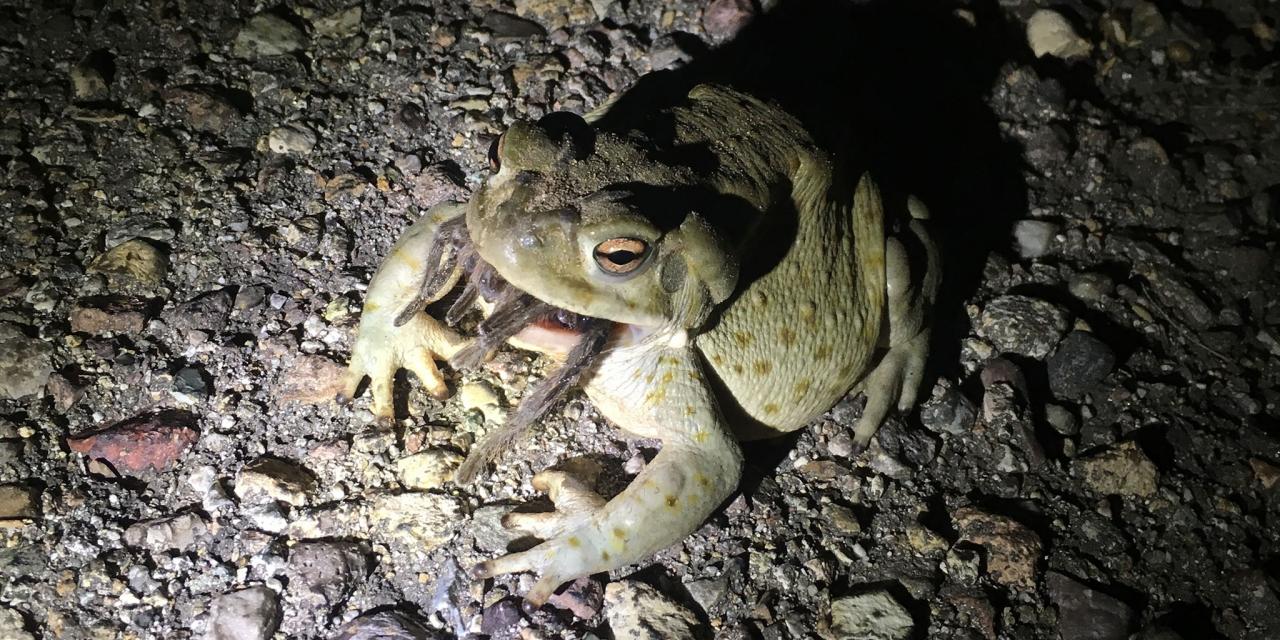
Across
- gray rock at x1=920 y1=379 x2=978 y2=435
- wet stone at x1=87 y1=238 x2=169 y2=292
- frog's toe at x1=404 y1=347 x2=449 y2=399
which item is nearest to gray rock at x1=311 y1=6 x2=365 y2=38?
wet stone at x1=87 y1=238 x2=169 y2=292

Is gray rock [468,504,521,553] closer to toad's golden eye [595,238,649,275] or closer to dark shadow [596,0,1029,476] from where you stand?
toad's golden eye [595,238,649,275]

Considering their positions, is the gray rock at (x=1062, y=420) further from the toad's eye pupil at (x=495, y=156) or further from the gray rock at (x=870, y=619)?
the toad's eye pupil at (x=495, y=156)

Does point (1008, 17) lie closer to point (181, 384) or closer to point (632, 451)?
point (632, 451)

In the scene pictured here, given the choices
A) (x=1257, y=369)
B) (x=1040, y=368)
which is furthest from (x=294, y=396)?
(x=1257, y=369)

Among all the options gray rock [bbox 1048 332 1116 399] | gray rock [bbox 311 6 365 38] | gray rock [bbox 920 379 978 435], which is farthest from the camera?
gray rock [bbox 311 6 365 38]

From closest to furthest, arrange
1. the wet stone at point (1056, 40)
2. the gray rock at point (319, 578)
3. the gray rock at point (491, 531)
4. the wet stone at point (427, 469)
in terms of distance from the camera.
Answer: the gray rock at point (319, 578) → the gray rock at point (491, 531) → the wet stone at point (427, 469) → the wet stone at point (1056, 40)

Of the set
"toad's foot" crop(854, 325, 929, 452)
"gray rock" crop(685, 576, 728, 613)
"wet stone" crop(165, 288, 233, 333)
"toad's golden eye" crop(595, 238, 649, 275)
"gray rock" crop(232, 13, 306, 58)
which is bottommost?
"gray rock" crop(685, 576, 728, 613)

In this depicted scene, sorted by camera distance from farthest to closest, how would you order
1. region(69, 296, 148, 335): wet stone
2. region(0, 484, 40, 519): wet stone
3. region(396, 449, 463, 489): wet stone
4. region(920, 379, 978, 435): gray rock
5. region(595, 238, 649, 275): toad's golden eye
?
region(920, 379, 978, 435): gray rock < region(69, 296, 148, 335): wet stone < region(396, 449, 463, 489): wet stone < region(0, 484, 40, 519): wet stone < region(595, 238, 649, 275): toad's golden eye

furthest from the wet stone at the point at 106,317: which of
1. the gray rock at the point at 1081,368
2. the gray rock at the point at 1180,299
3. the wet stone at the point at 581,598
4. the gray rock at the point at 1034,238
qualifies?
the gray rock at the point at 1180,299
